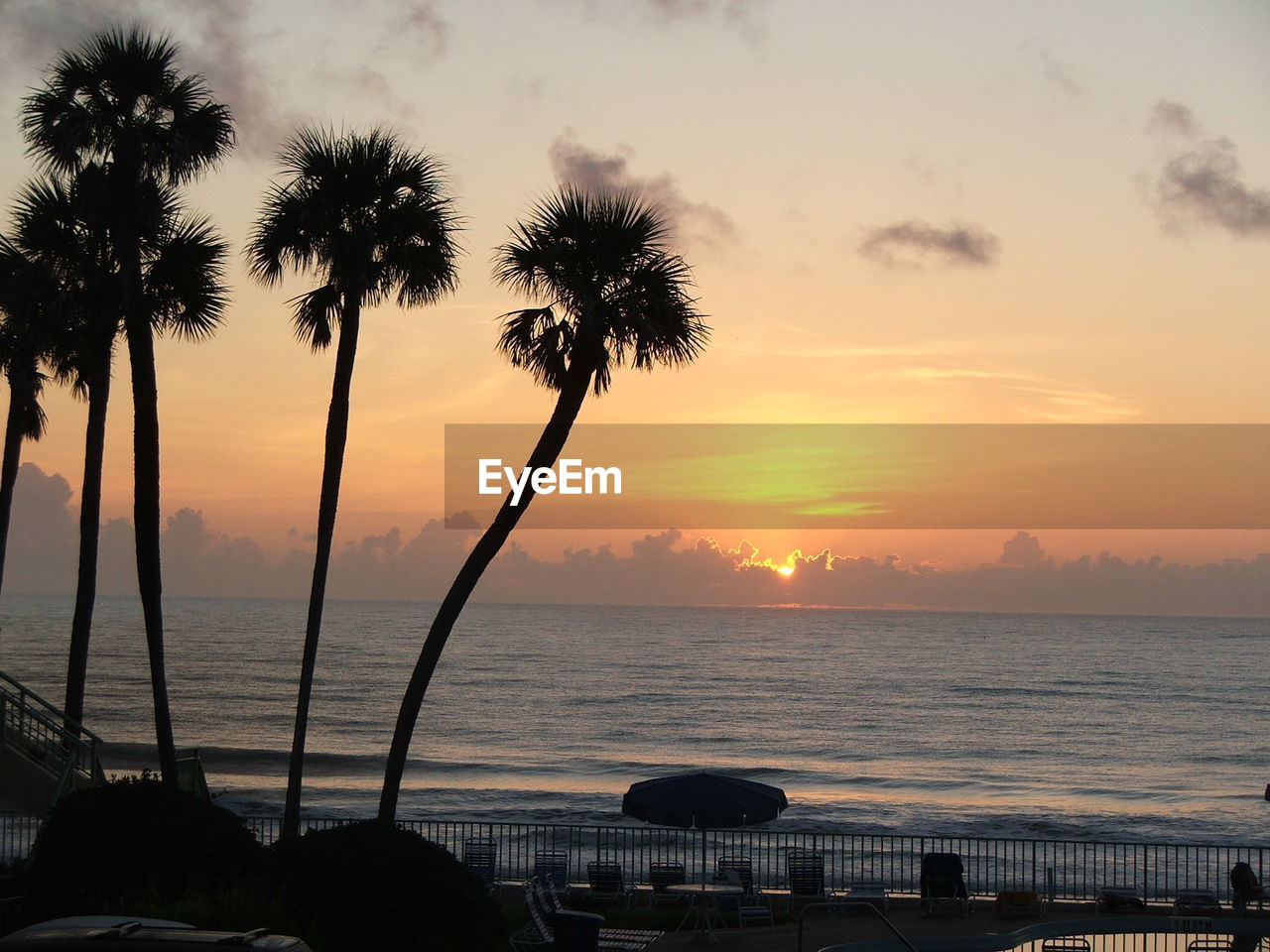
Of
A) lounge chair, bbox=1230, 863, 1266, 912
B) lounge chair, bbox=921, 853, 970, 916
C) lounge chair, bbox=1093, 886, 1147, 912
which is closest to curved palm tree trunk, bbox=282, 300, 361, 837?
lounge chair, bbox=921, 853, 970, 916

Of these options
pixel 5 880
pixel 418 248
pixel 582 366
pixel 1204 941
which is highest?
pixel 418 248

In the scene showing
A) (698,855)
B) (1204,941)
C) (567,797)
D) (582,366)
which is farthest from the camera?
(567,797)

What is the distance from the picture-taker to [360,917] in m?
11.6

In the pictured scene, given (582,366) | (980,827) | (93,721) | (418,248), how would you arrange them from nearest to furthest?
(582,366) → (418,248) → (980,827) → (93,721)

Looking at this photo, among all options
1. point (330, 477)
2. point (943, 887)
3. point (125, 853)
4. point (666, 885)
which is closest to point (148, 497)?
point (330, 477)

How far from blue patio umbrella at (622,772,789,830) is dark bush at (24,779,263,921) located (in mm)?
6590

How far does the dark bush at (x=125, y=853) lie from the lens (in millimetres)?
12344

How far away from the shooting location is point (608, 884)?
20.1m

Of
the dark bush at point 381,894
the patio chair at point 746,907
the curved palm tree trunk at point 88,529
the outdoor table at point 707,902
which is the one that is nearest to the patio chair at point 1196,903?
the patio chair at point 746,907

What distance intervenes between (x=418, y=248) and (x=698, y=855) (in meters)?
17.1

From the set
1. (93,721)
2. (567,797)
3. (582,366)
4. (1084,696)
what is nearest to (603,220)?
(582,366)

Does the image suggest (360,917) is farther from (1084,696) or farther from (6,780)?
(1084,696)

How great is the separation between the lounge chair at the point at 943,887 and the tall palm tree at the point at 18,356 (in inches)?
630

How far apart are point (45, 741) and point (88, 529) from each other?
5089 mm
